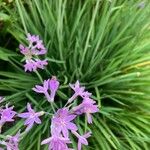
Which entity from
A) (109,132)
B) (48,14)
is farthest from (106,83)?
(48,14)

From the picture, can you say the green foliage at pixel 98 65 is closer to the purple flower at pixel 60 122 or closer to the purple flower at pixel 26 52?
the purple flower at pixel 26 52

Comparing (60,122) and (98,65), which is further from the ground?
(98,65)

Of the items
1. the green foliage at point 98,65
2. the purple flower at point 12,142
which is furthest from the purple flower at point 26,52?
the purple flower at point 12,142

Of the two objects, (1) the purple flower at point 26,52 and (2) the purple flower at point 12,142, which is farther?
(1) the purple flower at point 26,52

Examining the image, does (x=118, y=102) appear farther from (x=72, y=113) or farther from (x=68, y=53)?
(x=72, y=113)

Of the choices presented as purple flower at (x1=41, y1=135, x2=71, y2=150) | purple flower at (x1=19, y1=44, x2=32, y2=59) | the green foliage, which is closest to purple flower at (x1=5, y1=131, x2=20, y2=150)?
purple flower at (x1=41, y1=135, x2=71, y2=150)

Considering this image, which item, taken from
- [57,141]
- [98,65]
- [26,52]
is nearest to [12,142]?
[57,141]

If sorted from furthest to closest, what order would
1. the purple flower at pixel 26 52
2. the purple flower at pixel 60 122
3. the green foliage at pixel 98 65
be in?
the green foliage at pixel 98 65
the purple flower at pixel 26 52
the purple flower at pixel 60 122

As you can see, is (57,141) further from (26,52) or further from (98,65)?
(98,65)
